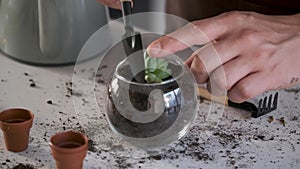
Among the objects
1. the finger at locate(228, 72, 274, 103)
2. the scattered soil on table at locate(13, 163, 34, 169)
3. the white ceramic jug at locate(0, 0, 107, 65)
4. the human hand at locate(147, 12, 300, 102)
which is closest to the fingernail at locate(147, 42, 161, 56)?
the human hand at locate(147, 12, 300, 102)

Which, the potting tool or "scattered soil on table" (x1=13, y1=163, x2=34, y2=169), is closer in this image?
"scattered soil on table" (x1=13, y1=163, x2=34, y2=169)

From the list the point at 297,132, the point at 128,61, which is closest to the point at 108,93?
the point at 128,61

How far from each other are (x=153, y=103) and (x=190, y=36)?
10 cm

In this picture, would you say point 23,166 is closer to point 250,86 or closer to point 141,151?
point 141,151

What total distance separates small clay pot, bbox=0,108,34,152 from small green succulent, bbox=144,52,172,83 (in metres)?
0.17

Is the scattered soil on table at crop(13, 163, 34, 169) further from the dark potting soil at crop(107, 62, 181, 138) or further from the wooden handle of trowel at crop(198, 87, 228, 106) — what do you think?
the wooden handle of trowel at crop(198, 87, 228, 106)

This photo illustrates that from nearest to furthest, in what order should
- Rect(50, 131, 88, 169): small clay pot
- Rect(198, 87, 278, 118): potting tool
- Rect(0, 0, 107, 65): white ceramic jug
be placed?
Rect(50, 131, 88, 169): small clay pot, Rect(198, 87, 278, 118): potting tool, Rect(0, 0, 107, 65): white ceramic jug

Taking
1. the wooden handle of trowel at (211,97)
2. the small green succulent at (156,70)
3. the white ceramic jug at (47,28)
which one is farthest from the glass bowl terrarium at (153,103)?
the white ceramic jug at (47,28)

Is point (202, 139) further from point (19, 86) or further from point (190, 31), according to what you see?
point (19, 86)

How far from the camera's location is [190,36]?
0.75 m

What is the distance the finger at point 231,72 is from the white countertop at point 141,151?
0.11m

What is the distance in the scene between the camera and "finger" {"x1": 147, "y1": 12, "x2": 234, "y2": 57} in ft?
2.42

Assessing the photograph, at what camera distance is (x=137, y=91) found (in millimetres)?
770

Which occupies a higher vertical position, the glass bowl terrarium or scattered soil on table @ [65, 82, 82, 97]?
the glass bowl terrarium
